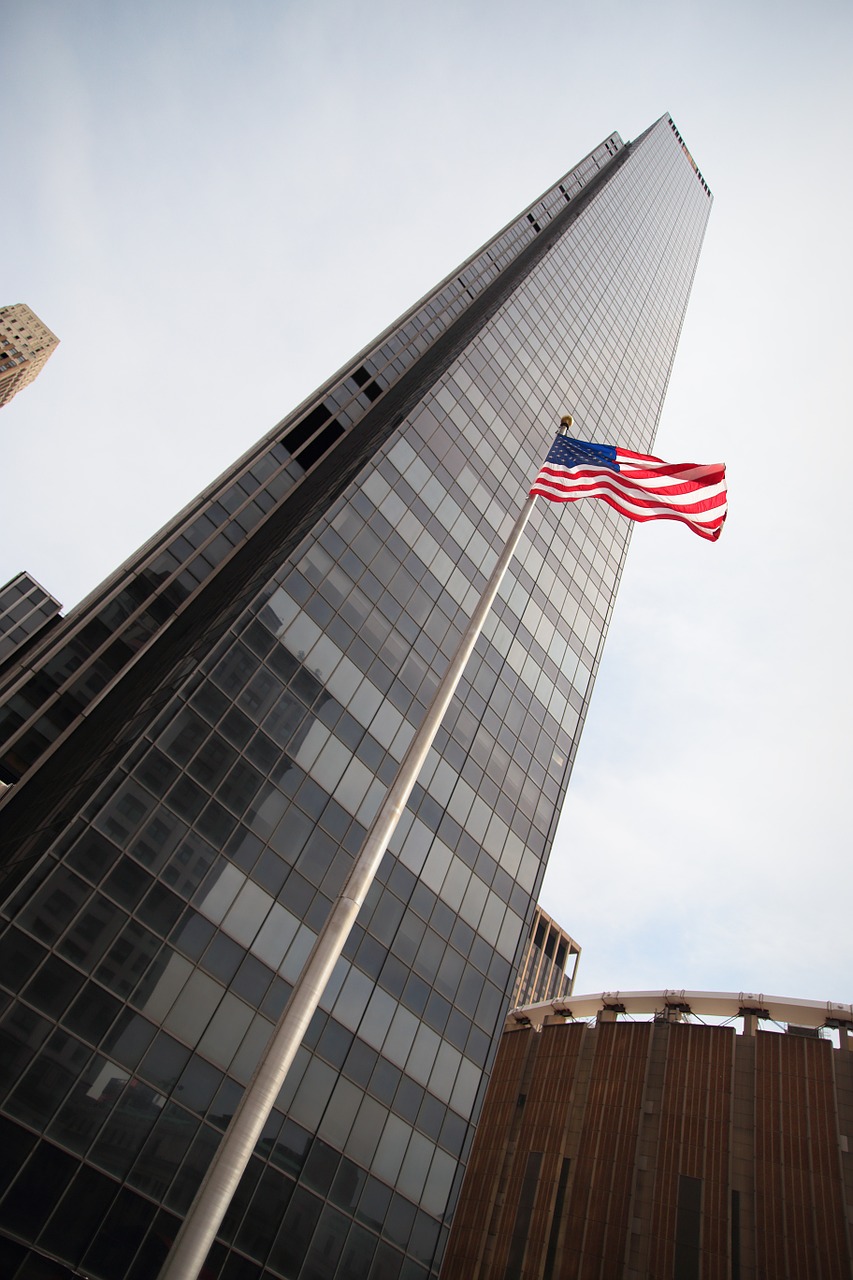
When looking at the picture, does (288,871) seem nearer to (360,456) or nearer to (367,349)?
(360,456)

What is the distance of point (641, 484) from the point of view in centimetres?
1891

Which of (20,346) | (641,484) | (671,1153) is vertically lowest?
(671,1153)

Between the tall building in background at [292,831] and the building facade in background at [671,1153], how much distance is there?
66.2 feet

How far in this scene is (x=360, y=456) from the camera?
141 ft

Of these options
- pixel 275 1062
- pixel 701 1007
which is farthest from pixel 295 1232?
pixel 701 1007

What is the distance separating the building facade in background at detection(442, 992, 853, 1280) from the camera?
37.9m

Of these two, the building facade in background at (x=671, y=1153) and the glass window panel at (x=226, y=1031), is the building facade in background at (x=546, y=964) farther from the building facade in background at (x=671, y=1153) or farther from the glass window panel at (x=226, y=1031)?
the glass window panel at (x=226, y=1031)

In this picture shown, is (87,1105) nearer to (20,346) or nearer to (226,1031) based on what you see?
(226,1031)

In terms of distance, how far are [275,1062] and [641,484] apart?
50.7 feet

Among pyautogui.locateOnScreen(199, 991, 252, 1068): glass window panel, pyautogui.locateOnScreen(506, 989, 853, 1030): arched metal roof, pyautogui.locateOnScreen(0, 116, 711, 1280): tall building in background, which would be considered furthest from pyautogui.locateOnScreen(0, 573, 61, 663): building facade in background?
pyautogui.locateOnScreen(199, 991, 252, 1068): glass window panel

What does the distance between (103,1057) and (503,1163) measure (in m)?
42.3

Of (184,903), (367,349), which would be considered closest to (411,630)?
(184,903)

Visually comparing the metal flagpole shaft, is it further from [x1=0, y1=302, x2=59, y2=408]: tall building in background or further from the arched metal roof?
[x1=0, y1=302, x2=59, y2=408]: tall building in background

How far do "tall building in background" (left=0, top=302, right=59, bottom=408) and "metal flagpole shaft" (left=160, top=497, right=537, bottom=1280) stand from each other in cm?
18562
